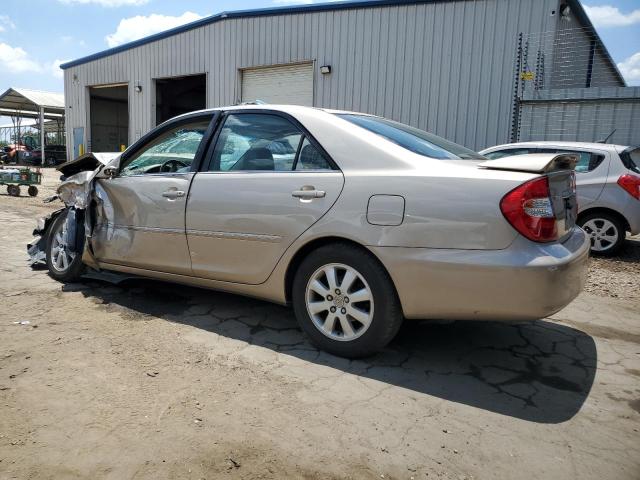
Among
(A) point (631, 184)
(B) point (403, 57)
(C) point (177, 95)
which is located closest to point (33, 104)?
(C) point (177, 95)

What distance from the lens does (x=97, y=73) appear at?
62.4 ft

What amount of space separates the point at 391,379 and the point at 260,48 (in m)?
12.7

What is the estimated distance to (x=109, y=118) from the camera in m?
24.5

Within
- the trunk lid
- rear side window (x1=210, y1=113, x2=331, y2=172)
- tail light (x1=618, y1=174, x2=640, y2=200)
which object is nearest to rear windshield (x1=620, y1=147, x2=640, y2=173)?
tail light (x1=618, y1=174, x2=640, y2=200)

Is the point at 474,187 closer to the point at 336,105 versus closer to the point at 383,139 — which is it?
the point at 383,139

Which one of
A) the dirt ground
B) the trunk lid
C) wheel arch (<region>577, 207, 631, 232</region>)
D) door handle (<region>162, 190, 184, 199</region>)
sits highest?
the trunk lid

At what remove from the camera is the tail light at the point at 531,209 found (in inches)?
99.9

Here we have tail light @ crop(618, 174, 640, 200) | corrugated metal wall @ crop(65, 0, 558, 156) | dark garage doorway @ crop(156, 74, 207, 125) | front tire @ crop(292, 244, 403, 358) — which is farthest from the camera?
dark garage doorway @ crop(156, 74, 207, 125)

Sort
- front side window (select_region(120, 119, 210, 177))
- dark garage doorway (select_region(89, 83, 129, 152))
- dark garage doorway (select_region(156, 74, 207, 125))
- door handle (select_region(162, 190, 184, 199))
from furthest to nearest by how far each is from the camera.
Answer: dark garage doorway (select_region(89, 83, 129, 152)), dark garage doorway (select_region(156, 74, 207, 125)), front side window (select_region(120, 119, 210, 177)), door handle (select_region(162, 190, 184, 199))

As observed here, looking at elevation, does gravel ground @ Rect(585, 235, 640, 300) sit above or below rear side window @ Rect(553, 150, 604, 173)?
below

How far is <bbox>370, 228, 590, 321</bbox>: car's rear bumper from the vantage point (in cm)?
254

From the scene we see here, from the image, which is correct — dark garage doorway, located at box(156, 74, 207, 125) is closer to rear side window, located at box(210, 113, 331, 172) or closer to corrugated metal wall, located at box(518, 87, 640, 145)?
corrugated metal wall, located at box(518, 87, 640, 145)

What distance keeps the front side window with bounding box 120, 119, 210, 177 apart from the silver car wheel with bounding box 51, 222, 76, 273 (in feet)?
3.19

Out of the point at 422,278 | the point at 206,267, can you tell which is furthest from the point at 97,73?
the point at 422,278
